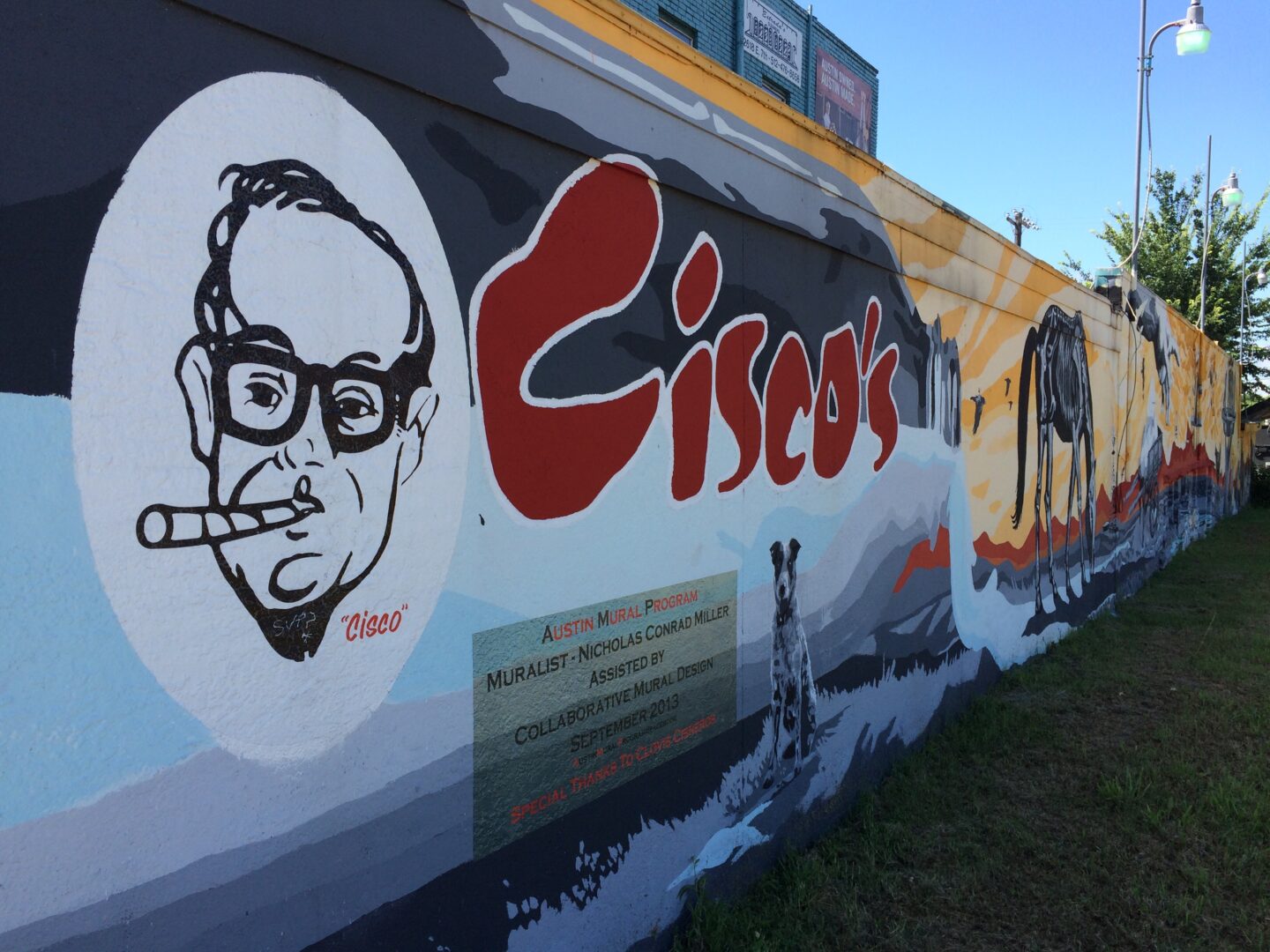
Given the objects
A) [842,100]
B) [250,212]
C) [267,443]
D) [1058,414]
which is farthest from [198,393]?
[842,100]

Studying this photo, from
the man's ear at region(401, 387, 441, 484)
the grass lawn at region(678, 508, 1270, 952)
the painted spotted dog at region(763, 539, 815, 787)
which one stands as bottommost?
the grass lawn at region(678, 508, 1270, 952)

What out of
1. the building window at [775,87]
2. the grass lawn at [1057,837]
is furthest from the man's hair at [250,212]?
the building window at [775,87]

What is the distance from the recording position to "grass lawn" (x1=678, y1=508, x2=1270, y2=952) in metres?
3.46

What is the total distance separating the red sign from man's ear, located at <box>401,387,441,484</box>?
15243 mm

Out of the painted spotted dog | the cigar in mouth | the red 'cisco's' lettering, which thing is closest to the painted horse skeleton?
the painted spotted dog

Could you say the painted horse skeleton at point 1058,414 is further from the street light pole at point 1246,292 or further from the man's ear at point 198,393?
the street light pole at point 1246,292

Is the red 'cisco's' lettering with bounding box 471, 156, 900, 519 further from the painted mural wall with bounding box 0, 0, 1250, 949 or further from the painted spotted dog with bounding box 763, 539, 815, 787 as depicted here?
the painted spotted dog with bounding box 763, 539, 815, 787

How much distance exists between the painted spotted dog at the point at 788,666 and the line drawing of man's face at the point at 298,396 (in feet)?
6.78

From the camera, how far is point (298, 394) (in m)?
1.99

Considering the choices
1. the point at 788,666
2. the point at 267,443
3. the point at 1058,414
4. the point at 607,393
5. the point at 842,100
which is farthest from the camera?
the point at 842,100

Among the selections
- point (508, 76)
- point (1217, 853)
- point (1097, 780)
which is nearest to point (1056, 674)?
point (1097, 780)

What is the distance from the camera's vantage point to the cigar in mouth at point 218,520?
1738 mm
